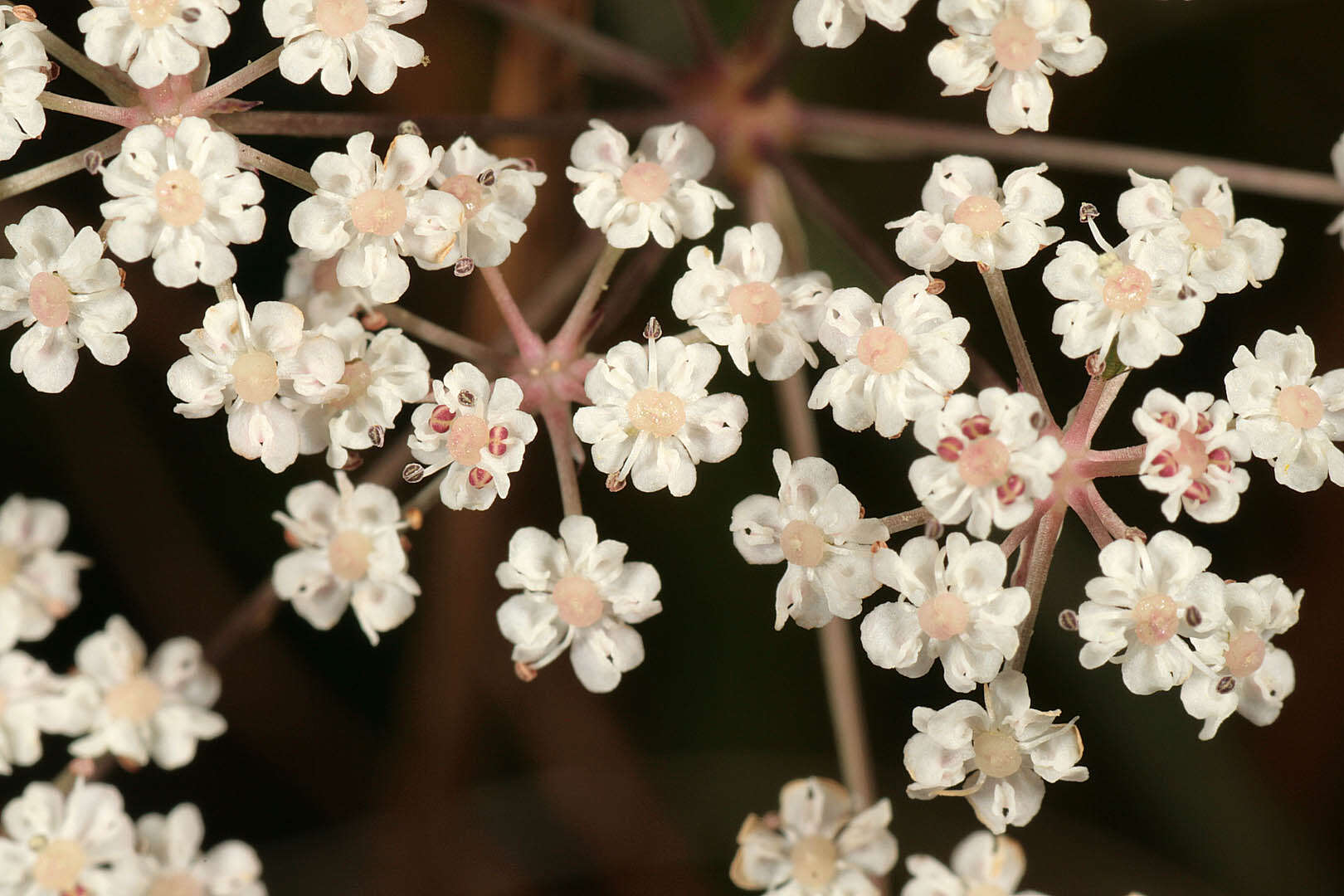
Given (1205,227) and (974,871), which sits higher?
(1205,227)

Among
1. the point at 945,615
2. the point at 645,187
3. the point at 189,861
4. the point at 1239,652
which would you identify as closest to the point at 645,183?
the point at 645,187

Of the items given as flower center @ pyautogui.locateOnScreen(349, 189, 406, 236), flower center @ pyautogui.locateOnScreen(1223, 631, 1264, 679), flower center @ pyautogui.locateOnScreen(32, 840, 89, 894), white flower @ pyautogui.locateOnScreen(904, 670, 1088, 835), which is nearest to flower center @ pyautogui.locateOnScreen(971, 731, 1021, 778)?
white flower @ pyautogui.locateOnScreen(904, 670, 1088, 835)

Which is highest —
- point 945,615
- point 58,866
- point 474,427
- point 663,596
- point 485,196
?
point 663,596

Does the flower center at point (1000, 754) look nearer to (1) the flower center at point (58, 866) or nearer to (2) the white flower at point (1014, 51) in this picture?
(2) the white flower at point (1014, 51)

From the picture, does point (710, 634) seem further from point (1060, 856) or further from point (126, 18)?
point (126, 18)

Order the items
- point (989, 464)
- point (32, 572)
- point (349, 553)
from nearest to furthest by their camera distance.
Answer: point (989, 464) < point (349, 553) < point (32, 572)

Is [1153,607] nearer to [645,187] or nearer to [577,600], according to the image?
[577,600]

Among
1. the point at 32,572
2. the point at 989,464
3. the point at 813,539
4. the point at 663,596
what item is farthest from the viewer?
the point at 663,596

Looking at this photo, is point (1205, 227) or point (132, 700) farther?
point (132, 700)

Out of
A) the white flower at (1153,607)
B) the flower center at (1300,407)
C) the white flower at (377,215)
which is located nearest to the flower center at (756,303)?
the white flower at (377,215)
